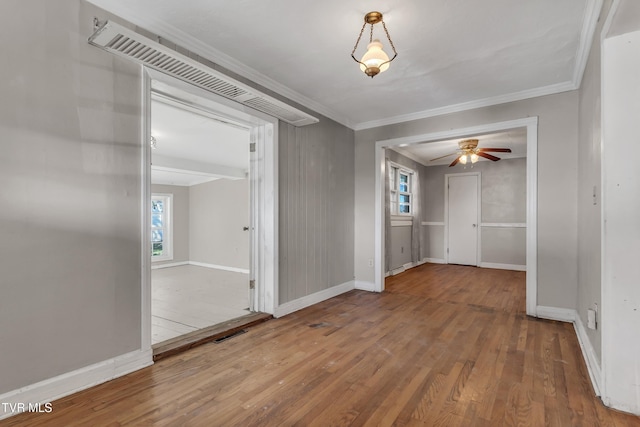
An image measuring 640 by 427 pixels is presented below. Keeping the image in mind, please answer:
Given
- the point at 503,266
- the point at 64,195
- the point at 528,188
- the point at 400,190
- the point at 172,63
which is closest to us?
the point at 64,195

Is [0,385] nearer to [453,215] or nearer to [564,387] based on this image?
[564,387]

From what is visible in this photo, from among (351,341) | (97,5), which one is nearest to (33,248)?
(97,5)

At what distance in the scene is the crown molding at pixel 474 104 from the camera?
335 centimetres

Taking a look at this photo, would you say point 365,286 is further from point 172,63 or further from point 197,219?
point 197,219

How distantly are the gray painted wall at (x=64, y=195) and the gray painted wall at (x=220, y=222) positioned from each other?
4588 millimetres

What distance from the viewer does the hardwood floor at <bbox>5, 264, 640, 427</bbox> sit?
1689mm

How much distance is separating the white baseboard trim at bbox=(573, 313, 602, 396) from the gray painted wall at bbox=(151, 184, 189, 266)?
770cm

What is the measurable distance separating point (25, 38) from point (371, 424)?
2.86m

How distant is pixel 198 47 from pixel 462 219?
6.55 m

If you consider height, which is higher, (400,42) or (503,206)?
(400,42)

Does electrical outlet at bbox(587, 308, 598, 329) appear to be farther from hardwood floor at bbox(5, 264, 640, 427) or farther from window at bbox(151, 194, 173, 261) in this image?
window at bbox(151, 194, 173, 261)

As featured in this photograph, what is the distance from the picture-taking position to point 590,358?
7.26 feet

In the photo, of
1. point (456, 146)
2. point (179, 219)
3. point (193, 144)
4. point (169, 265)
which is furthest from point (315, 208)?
point (179, 219)

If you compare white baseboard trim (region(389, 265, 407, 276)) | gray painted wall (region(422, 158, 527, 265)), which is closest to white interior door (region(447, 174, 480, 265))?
gray painted wall (region(422, 158, 527, 265))
